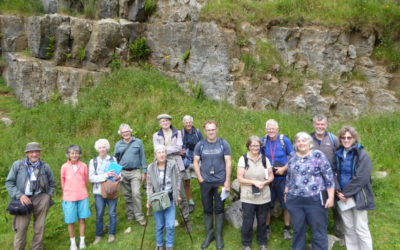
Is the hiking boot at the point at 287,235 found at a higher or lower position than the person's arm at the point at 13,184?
lower

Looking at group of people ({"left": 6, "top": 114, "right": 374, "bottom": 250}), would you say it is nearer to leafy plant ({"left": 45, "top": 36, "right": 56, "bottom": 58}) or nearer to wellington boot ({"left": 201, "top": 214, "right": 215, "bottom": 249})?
wellington boot ({"left": 201, "top": 214, "right": 215, "bottom": 249})

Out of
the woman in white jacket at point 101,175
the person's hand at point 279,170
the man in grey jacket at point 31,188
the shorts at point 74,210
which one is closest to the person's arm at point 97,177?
the woman in white jacket at point 101,175

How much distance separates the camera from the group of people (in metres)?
4.39

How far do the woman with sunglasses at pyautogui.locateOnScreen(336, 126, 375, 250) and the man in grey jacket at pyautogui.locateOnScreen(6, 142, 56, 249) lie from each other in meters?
5.27

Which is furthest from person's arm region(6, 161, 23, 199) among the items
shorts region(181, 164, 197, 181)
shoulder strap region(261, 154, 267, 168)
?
shoulder strap region(261, 154, 267, 168)

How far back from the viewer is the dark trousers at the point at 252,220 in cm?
507

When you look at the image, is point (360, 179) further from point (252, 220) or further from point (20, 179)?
point (20, 179)

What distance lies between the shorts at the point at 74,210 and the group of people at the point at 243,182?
2cm

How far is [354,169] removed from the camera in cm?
445

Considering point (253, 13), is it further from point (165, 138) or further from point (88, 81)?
point (165, 138)

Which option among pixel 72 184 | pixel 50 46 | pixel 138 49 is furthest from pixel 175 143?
pixel 50 46

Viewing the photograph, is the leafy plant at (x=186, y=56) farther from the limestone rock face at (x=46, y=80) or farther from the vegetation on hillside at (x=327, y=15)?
the limestone rock face at (x=46, y=80)

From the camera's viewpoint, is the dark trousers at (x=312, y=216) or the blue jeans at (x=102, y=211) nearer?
the dark trousers at (x=312, y=216)

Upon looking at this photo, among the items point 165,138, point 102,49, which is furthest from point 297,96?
point 102,49
